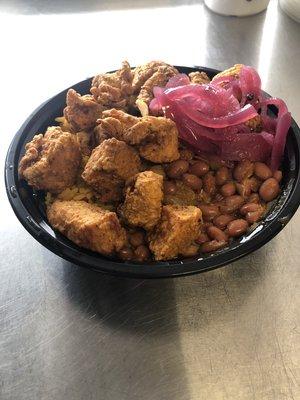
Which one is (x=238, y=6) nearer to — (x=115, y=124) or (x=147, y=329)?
(x=115, y=124)

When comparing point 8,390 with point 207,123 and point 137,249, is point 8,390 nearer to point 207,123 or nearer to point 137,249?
point 137,249

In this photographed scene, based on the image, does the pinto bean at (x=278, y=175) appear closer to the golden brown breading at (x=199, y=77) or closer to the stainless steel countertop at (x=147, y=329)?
the stainless steel countertop at (x=147, y=329)

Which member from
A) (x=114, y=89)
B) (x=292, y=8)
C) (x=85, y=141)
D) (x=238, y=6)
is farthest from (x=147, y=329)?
(x=292, y=8)

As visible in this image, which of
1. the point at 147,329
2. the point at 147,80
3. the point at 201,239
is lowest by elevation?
the point at 147,329

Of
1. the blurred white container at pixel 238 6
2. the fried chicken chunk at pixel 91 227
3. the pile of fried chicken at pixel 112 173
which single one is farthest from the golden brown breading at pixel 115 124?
the blurred white container at pixel 238 6

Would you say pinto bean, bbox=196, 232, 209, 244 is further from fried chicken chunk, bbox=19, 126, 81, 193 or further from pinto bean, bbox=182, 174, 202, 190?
fried chicken chunk, bbox=19, 126, 81, 193

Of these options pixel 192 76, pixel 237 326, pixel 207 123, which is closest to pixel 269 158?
pixel 207 123

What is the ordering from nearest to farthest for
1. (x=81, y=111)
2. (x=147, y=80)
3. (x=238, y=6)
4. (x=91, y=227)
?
1. (x=91, y=227)
2. (x=81, y=111)
3. (x=147, y=80)
4. (x=238, y=6)

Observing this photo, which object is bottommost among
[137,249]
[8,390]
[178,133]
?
[8,390]
